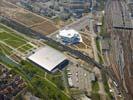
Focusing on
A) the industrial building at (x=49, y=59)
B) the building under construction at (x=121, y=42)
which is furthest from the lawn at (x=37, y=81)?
A: the building under construction at (x=121, y=42)

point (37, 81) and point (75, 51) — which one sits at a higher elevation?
point (75, 51)

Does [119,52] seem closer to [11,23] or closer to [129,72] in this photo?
[129,72]

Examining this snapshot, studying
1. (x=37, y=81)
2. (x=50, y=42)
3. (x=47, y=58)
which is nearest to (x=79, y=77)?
(x=47, y=58)

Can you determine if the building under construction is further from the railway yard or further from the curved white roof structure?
the curved white roof structure

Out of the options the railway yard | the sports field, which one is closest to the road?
the railway yard

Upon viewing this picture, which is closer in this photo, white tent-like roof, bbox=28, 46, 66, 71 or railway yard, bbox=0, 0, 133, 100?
railway yard, bbox=0, 0, 133, 100

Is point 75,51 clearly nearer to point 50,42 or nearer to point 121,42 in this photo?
point 50,42
